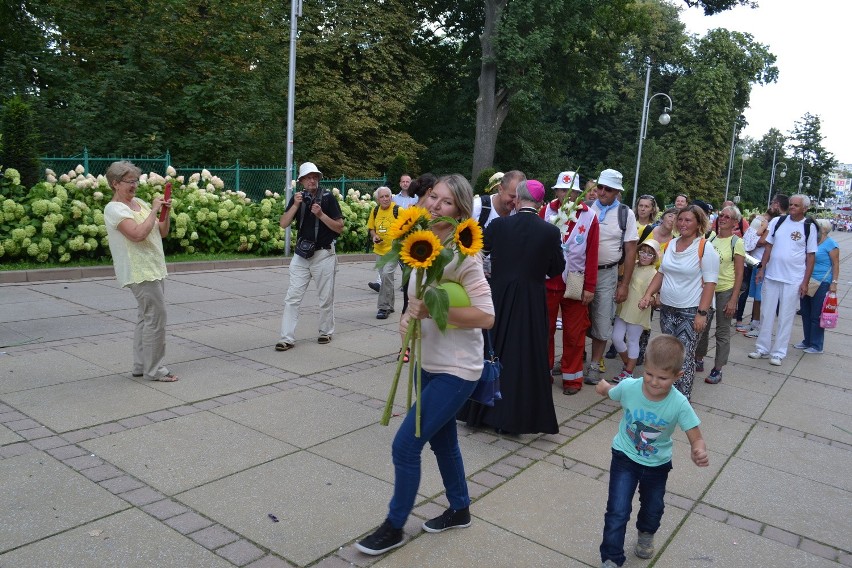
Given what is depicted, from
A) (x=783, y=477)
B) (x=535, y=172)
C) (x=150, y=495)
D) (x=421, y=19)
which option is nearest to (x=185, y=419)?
(x=150, y=495)

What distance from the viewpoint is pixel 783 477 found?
4793mm

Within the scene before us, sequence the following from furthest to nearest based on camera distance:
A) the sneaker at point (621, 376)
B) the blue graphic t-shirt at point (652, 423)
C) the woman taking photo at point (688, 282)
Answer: the sneaker at point (621, 376) → the woman taking photo at point (688, 282) → the blue graphic t-shirt at point (652, 423)

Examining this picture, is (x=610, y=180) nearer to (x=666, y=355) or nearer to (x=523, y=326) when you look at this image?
(x=523, y=326)

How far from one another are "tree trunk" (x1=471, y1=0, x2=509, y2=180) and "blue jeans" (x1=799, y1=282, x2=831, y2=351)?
716 inches

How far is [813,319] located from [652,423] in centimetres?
742

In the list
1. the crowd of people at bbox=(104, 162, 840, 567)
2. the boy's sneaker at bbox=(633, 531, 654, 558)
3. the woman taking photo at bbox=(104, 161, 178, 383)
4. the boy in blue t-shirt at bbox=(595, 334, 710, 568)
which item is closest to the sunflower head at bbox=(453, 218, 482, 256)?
the crowd of people at bbox=(104, 162, 840, 567)

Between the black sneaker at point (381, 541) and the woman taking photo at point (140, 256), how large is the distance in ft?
10.1

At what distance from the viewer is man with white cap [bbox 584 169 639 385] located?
6.55 metres

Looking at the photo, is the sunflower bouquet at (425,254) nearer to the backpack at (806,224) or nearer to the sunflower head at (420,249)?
the sunflower head at (420,249)

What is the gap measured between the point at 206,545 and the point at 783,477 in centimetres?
381

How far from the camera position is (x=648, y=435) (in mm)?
3225

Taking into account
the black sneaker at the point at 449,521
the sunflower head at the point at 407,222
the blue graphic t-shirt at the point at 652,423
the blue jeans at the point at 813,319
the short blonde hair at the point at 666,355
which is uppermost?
the sunflower head at the point at 407,222

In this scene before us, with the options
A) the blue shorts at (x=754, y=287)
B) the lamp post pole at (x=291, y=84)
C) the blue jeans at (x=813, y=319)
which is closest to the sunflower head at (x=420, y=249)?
the blue jeans at (x=813, y=319)

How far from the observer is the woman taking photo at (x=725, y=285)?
725cm
